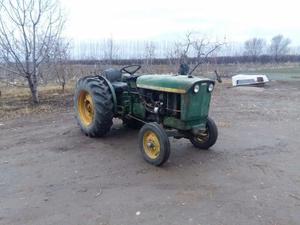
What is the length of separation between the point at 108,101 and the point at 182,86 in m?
1.57

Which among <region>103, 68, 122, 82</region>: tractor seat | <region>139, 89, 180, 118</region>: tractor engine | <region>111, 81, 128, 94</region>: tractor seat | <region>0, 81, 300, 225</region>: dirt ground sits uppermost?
<region>103, 68, 122, 82</region>: tractor seat

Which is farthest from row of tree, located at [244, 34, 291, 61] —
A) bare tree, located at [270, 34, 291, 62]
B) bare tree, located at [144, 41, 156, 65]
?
bare tree, located at [144, 41, 156, 65]

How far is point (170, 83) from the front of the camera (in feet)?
14.9

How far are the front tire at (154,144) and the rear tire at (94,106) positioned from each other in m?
1.04

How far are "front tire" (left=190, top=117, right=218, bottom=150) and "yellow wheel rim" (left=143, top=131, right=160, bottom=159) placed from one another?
94cm

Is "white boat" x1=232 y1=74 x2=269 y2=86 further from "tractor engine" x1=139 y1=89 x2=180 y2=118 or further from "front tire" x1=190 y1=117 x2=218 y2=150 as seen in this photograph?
"tractor engine" x1=139 y1=89 x2=180 y2=118

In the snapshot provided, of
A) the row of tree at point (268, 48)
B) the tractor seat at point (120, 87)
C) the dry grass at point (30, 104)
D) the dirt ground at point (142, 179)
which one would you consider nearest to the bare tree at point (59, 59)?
the dry grass at point (30, 104)

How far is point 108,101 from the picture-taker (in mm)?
5449

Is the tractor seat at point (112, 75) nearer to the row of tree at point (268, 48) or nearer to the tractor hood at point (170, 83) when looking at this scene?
the tractor hood at point (170, 83)

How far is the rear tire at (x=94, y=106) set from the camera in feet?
17.9

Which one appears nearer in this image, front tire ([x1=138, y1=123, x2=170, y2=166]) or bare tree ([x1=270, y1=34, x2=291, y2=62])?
front tire ([x1=138, y1=123, x2=170, y2=166])

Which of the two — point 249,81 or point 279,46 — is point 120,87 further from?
point 279,46

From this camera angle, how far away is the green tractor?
450 centimetres

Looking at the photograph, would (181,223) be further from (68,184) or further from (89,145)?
(89,145)
